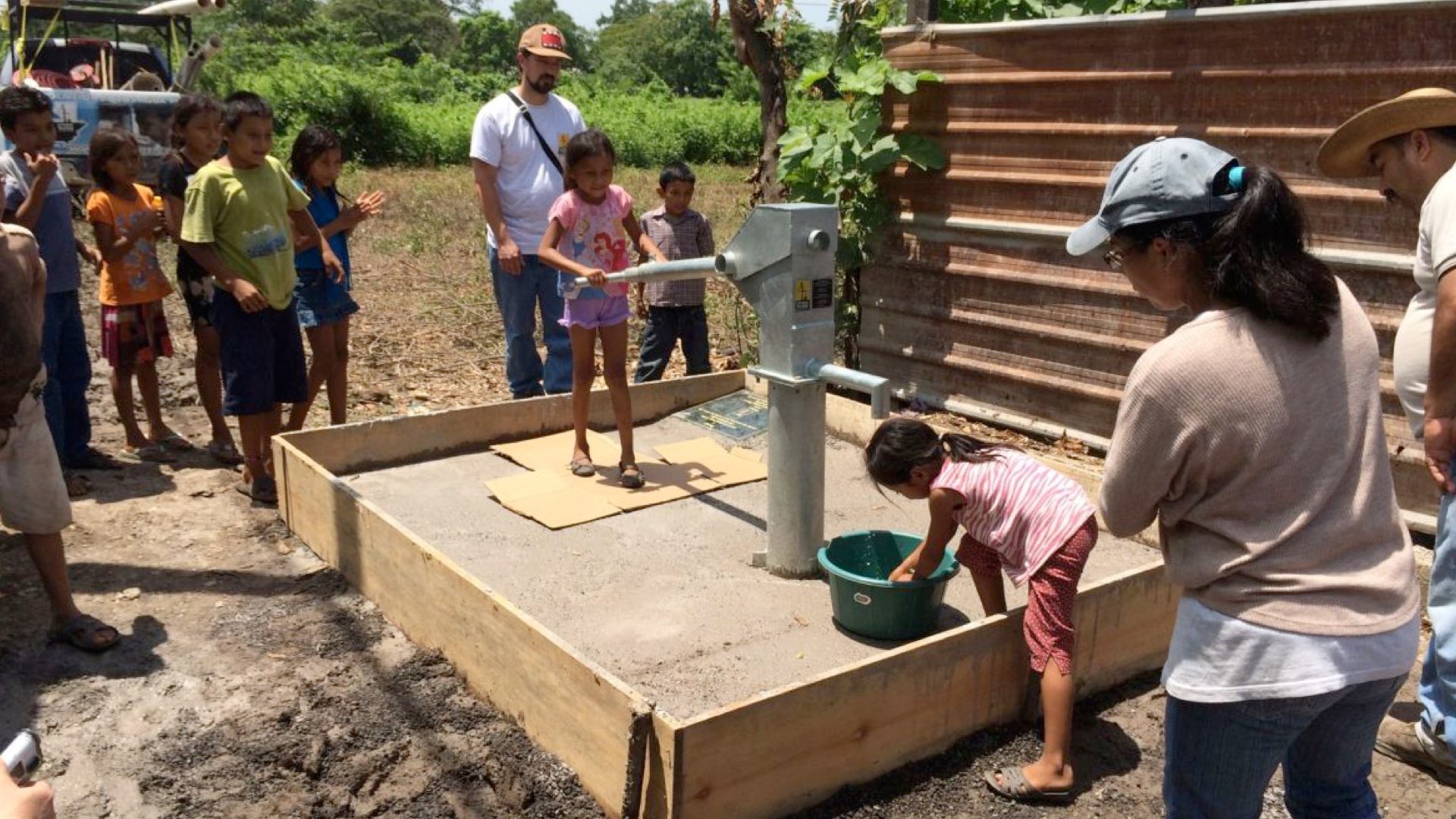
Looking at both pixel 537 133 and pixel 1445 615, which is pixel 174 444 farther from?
pixel 1445 615

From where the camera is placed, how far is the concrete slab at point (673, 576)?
3.56 meters

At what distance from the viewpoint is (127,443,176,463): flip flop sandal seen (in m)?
5.64

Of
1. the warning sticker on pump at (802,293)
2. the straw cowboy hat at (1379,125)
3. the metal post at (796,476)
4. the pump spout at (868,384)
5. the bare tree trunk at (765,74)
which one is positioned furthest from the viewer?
the bare tree trunk at (765,74)

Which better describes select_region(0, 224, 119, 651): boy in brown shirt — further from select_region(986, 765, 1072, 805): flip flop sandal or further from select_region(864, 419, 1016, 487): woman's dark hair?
select_region(986, 765, 1072, 805): flip flop sandal

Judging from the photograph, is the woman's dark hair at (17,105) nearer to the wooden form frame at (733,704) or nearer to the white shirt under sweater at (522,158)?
the white shirt under sweater at (522,158)

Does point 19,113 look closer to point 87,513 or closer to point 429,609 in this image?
point 87,513

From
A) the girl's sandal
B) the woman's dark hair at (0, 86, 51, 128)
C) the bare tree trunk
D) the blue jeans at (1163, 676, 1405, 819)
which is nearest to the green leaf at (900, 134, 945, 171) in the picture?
the bare tree trunk

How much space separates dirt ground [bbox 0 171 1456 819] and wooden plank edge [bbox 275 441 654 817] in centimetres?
5

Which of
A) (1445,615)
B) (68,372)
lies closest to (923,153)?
(1445,615)

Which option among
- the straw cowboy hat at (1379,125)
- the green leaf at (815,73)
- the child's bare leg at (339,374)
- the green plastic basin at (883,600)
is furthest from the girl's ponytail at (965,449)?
the green leaf at (815,73)

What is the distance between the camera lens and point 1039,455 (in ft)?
17.8

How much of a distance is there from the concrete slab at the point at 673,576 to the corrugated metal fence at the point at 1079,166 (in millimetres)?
1182

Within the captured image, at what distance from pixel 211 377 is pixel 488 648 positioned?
9.41 feet

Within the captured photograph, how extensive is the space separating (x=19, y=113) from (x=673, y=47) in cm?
5663
